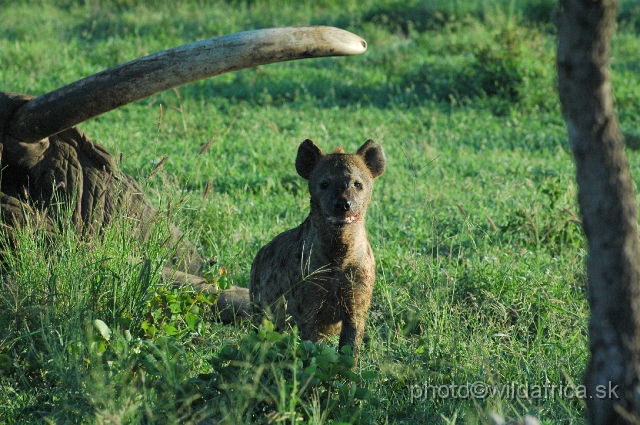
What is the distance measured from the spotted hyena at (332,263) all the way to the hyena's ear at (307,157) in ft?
0.30

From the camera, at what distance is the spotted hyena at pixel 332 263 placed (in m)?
4.54

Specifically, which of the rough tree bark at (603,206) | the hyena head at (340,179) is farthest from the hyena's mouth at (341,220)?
the rough tree bark at (603,206)

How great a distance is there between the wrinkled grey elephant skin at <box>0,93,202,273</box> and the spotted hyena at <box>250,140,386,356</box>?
0.67 meters

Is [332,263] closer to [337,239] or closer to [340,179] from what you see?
[337,239]

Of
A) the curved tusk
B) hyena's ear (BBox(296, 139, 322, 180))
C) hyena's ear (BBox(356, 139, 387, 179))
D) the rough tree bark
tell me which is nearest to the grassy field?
hyena's ear (BBox(356, 139, 387, 179))

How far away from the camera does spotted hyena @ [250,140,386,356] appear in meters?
4.54

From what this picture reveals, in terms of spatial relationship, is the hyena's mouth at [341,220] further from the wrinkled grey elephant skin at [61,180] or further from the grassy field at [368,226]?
the wrinkled grey elephant skin at [61,180]

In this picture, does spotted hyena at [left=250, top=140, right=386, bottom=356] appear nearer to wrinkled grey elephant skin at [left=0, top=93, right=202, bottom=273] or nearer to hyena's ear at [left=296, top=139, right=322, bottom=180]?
hyena's ear at [left=296, top=139, right=322, bottom=180]

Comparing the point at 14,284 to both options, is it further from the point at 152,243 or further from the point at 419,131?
the point at 419,131

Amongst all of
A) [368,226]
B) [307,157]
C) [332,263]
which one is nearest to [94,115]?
[307,157]

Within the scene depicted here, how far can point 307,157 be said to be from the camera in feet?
16.1

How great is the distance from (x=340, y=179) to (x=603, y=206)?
190 cm

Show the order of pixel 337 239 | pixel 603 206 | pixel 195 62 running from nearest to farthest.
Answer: pixel 603 206, pixel 195 62, pixel 337 239

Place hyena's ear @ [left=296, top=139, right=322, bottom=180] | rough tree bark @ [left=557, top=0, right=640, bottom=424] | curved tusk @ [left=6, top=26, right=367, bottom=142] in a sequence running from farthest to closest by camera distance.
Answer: hyena's ear @ [left=296, top=139, right=322, bottom=180] → curved tusk @ [left=6, top=26, right=367, bottom=142] → rough tree bark @ [left=557, top=0, right=640, bottom=424]
